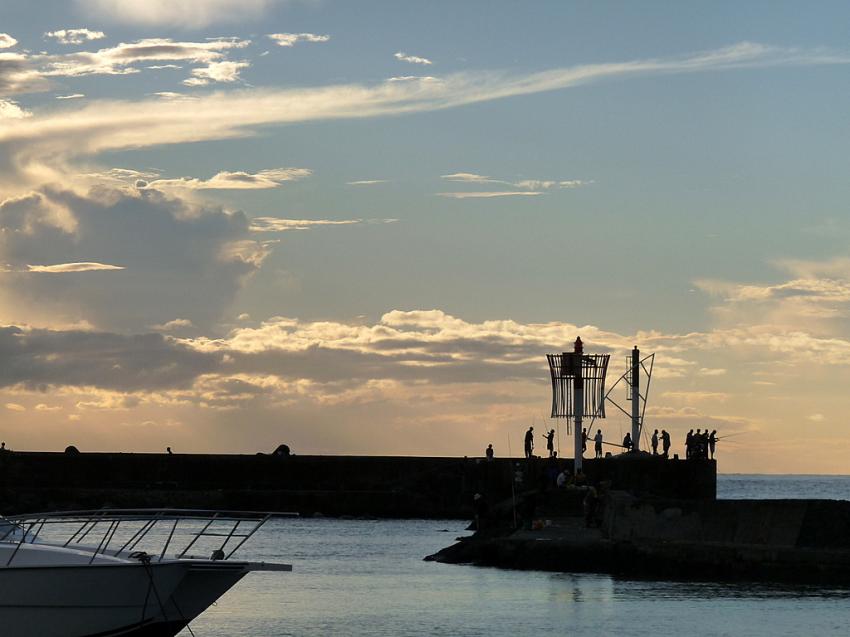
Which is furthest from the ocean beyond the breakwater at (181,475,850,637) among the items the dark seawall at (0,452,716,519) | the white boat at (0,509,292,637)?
the dark seawall at (0,452,716,519)

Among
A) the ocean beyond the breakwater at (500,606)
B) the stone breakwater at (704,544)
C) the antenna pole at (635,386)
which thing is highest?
the antenna pole at (635,386)

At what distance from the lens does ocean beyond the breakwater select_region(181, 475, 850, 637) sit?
24.4 metres

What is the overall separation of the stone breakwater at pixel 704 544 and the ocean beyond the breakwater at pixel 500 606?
0.45 m

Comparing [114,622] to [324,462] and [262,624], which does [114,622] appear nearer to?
[262,624]

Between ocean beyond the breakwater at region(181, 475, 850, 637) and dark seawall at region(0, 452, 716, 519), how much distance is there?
23.7m

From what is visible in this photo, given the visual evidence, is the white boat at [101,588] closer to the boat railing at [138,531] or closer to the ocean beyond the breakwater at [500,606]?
the boat railing at [138,531]

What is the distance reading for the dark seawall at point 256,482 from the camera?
196ft

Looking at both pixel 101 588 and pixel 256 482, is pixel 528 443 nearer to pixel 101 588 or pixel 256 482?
pixel 256 482

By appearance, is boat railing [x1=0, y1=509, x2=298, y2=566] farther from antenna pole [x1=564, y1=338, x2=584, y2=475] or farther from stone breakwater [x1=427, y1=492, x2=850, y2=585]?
antenna pole [x1=564, y1=338, x2=584, y2=475]

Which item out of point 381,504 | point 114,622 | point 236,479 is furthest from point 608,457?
point 114,622

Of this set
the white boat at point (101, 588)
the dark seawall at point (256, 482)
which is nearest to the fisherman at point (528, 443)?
the dark seawall at point (256, 482)

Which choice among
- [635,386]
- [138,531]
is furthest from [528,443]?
[138,531]

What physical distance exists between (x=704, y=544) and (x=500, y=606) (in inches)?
189

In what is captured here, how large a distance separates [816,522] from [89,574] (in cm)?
1453
